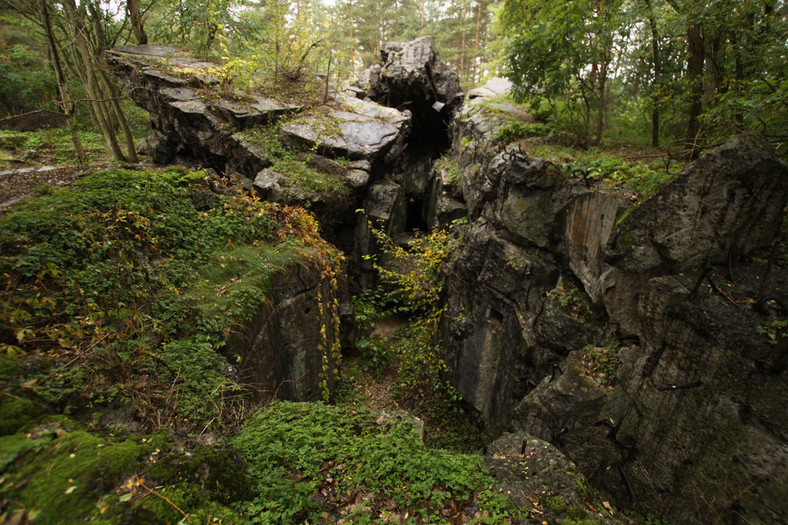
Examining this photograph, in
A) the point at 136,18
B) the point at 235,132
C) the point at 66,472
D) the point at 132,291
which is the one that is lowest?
the point at 66,472

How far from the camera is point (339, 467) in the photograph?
368 cm

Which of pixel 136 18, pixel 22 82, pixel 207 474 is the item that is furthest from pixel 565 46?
pixel 22 82

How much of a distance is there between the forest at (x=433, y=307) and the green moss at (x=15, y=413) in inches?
0.9

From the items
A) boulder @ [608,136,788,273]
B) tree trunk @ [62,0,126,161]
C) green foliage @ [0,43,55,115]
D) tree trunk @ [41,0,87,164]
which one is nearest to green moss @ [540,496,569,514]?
boulder @ [608,136,788,273]

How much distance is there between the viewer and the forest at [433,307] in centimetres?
328

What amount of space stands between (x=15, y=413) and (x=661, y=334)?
24.5 feet

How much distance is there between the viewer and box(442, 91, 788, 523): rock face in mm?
3951

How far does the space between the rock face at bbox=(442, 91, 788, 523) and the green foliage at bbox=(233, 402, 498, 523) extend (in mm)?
2776

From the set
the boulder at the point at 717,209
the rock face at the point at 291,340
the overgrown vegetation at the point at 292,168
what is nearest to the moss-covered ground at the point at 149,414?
the rock face at the point at 291,340

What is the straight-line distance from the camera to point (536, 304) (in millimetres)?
7688

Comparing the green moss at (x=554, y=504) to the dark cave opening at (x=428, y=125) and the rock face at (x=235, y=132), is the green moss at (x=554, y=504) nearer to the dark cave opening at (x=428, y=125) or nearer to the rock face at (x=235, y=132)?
the rock face at (x=235, y=132)

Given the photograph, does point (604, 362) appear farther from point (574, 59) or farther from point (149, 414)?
point (574, 59)

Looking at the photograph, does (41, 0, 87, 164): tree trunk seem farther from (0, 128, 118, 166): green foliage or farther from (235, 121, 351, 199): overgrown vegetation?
(235, 121, 351, 199): overgrown vegetation

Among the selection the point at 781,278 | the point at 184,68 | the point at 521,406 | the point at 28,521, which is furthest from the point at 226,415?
the point at 184,68
